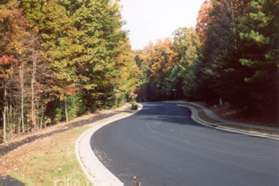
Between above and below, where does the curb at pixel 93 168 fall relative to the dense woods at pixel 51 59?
below

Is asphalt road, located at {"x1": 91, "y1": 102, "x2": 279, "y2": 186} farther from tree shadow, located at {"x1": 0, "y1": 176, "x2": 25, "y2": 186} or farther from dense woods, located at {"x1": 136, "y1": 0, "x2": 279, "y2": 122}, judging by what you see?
dense woods, located at {"x1": 136, "y1": 0, "x2": 279, "y2": 122}

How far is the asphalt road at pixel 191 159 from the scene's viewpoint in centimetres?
1136

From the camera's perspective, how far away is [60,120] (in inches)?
1570

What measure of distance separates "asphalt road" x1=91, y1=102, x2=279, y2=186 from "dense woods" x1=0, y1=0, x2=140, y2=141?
27.4 ft

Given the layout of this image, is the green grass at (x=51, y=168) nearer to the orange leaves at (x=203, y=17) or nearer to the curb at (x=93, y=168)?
the curb at (x=93, y=168)

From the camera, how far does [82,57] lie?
37.8 metres

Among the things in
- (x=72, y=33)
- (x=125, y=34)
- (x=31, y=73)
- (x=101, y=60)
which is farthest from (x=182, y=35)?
(x=31, y=73)

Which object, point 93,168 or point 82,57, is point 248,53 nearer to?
point 82,57

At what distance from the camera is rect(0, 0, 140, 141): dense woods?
2638 cm

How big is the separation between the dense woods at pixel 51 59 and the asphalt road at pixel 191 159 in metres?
8.35

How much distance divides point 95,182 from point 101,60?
32.7 m

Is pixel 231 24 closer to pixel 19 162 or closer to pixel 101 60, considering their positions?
pixel 101 60

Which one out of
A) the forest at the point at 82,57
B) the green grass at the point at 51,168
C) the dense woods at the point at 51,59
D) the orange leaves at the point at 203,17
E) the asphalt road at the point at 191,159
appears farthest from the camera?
the orange leaves at the point at 203,17

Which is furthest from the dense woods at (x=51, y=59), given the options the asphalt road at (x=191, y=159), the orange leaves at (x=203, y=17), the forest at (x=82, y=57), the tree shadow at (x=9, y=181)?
the orange leaves at (x=203, y=17)
